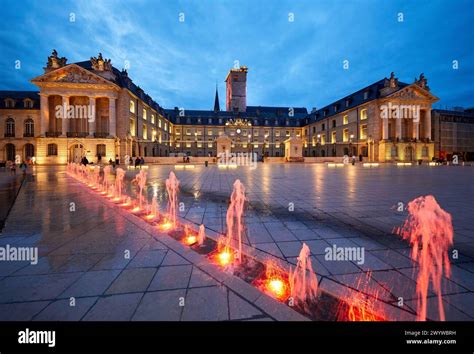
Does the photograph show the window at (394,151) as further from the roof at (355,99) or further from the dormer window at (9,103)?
the dormer window at (9,103)

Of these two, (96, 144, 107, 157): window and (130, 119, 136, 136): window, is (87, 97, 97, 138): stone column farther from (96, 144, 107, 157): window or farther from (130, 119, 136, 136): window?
(130, 119, 136, 136): window

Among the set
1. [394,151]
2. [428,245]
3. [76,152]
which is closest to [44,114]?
[76,152]

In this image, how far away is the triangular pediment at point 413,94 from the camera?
165ft

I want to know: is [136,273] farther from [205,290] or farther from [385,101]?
[385,101]

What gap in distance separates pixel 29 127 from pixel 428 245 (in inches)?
2530

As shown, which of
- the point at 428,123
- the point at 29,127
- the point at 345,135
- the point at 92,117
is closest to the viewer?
the point at 92,117

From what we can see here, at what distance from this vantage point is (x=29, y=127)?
4766 cm

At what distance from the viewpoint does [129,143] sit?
43406mm

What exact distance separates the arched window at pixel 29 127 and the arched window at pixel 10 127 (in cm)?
219

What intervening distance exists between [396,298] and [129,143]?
46840 mm

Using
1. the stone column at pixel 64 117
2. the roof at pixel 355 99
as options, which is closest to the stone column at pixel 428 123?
the roof at pixel 355 99

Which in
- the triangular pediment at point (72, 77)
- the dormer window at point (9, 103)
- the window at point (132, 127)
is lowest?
the window at point (132, 127)

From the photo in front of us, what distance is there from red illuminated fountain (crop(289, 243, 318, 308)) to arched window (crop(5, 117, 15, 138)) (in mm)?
63808

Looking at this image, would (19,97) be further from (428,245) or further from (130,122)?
(428,245)
